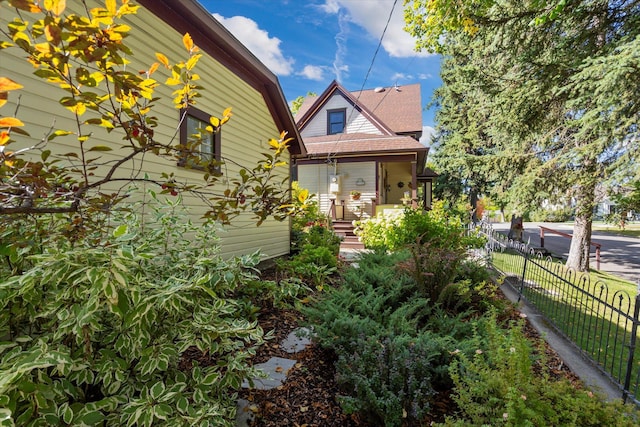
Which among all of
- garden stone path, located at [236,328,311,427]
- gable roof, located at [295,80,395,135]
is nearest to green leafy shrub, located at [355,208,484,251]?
garden stone path, located at [236,328,311,427]

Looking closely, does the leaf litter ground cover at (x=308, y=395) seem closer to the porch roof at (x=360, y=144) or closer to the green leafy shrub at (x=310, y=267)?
the green leafy shrub at (x=310, y=267)

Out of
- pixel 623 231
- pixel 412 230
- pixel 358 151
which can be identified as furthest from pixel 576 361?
pixel 623 231

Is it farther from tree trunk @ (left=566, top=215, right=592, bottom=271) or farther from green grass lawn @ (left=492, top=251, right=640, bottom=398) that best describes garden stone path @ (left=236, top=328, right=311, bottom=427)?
tree trunk @ (left=566, top=215, right=592, bottom=271)

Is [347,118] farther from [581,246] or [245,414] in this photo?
[245,414]

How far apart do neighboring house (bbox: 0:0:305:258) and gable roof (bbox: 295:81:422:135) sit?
8054 millimetres

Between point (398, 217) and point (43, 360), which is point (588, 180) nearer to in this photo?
point (398, 217)

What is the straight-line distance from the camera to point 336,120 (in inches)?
602

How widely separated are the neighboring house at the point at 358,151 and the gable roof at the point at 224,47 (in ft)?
14.9

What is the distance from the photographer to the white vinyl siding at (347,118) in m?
14.8

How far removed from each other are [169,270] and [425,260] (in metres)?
3.17

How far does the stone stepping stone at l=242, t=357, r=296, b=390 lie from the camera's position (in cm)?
253

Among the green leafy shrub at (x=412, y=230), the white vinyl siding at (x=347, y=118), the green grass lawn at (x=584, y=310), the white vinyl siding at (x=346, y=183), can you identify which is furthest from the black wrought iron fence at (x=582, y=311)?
the white vinyl siding at (x=347, y=118)

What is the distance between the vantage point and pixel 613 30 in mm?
6758

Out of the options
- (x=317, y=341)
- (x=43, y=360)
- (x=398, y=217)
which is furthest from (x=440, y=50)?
(x=43, y=360)
